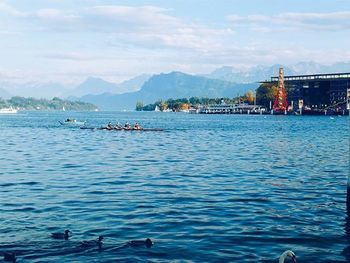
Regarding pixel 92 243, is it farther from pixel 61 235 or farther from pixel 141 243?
pixel 141 243

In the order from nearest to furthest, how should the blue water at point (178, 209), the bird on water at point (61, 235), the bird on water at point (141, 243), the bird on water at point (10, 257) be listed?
the bird on water at point (10, 257) → the blue water at point (178, 209) → the bird on water at point (141, 243) → the bird on water at point (61, 235)

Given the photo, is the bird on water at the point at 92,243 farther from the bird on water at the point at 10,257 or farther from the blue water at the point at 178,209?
the bird on water at the point at 10,257

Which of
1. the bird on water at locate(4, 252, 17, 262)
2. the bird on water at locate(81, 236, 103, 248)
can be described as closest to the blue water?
the bird on water at locate(81, 236, 103, 248)

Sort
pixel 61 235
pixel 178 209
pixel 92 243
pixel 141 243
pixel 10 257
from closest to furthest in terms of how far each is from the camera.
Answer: pixel 10 257, pixel 92 243, pixel 141 243, pixel 61 235, pixel 178 209

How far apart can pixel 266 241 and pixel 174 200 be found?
11.0 m

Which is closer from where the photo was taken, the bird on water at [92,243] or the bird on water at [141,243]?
the bird on water at [92,243]

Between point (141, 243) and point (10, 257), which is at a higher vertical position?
point (10, 257)

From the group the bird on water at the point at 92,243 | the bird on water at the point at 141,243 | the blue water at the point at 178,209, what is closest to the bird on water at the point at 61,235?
the blue water at the point at 178,209

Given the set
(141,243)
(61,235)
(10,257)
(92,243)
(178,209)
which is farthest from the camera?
(178,209)

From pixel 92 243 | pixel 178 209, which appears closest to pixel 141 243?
pixel 92 243

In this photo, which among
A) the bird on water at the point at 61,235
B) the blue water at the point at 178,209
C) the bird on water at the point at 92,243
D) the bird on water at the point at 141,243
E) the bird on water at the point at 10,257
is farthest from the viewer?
the bird on water at the point at 61,235

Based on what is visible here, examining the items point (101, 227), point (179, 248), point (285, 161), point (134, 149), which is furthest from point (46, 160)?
point (179, 248)

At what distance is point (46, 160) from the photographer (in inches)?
2474

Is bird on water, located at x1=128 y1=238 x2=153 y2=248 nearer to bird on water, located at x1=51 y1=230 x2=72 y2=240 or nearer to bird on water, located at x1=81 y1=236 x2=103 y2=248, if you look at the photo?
bird on water, located at x1=81 y1=236 x2=103 y2=248
